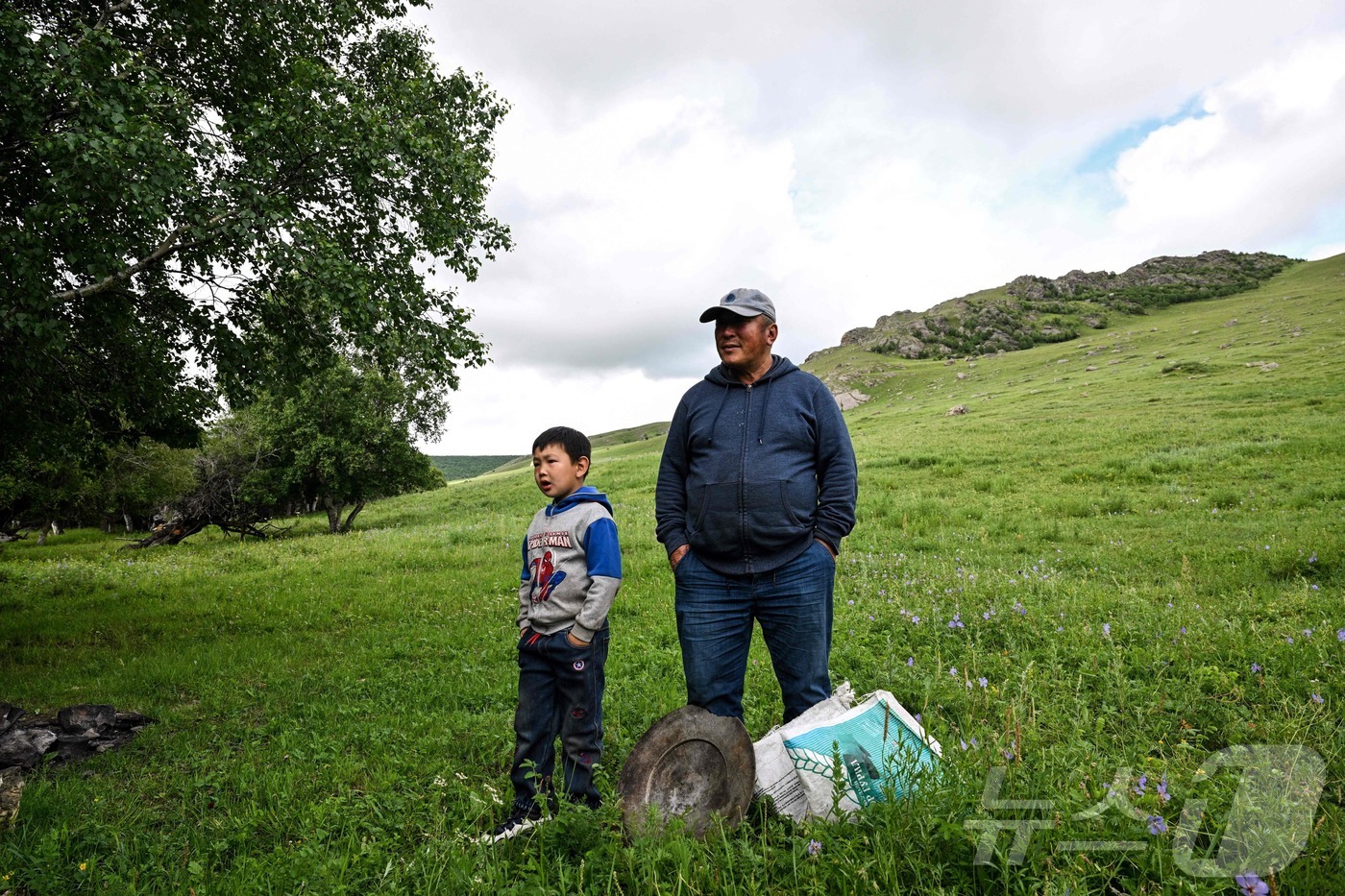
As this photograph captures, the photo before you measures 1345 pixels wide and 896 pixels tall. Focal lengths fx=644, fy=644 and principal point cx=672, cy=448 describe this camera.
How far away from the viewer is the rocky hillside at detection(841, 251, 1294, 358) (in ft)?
329

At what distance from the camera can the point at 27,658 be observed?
8680 millimetres

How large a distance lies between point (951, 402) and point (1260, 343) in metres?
20.2

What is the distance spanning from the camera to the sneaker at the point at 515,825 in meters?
3.57

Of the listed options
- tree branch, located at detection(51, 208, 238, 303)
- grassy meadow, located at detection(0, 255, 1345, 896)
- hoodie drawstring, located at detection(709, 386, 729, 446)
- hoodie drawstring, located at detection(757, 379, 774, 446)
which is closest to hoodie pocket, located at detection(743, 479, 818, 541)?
hoodie drawstring, located at detection(757, 379, 774, 446)

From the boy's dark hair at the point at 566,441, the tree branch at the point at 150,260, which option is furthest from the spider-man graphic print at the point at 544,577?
the tree branch at the point at 150,260

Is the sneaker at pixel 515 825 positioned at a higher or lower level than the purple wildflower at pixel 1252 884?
lower

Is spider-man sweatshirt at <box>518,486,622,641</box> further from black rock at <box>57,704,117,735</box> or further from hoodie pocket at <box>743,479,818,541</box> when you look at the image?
black rock at <box>57,704,117,735</box>

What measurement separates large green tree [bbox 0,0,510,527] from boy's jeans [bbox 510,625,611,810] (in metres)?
5.97

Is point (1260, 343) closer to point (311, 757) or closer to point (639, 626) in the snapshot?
point (639, 626)

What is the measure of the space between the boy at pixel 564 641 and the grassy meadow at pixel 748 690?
0.53 meters

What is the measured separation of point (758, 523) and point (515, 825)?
2.28 metres

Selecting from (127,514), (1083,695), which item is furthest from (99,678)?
(127,514)

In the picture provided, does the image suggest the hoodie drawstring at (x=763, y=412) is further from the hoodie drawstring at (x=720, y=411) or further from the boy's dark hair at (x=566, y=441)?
the boy's dark hair at (x=566, y=441)

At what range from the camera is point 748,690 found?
19.2 feet
